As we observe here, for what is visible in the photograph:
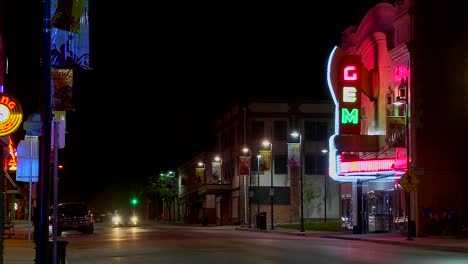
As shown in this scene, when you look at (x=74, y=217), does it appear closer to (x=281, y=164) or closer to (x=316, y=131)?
(x=281, y=164)

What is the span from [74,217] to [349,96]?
17.7 m

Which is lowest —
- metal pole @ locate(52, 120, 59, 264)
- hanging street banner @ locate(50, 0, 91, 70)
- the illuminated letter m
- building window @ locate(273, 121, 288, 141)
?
metal pole @ locate(52, 120, 59, 264)

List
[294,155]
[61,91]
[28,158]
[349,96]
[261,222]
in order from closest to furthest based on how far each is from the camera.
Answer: [61,91], [28,158], [349,96], [294,155], [261,222]

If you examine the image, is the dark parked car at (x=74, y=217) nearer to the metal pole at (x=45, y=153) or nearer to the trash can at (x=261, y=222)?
the trash can at (x=261, y=222)

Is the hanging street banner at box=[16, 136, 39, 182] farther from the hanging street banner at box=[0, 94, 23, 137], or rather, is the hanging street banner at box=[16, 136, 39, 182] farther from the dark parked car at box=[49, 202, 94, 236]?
the dark parked car at box=[49, 202, 94, 236]

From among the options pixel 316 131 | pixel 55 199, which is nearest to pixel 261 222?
pixel 316 131

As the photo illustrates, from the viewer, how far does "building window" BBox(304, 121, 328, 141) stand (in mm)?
69312

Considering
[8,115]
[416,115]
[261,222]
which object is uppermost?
[416,115]

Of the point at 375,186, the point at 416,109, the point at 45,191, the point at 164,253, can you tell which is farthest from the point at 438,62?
the point at 45,191

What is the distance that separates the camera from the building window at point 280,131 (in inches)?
2692

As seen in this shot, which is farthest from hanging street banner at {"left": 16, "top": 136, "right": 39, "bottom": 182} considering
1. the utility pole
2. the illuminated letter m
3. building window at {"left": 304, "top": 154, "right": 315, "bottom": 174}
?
building window at {"left": 304, "top": 154, "right": 315, "bottom": 174}

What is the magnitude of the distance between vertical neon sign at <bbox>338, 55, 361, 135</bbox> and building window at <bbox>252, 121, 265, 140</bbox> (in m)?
27.0

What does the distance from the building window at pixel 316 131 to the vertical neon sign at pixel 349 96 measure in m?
27.6

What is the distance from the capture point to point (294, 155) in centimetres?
4962
